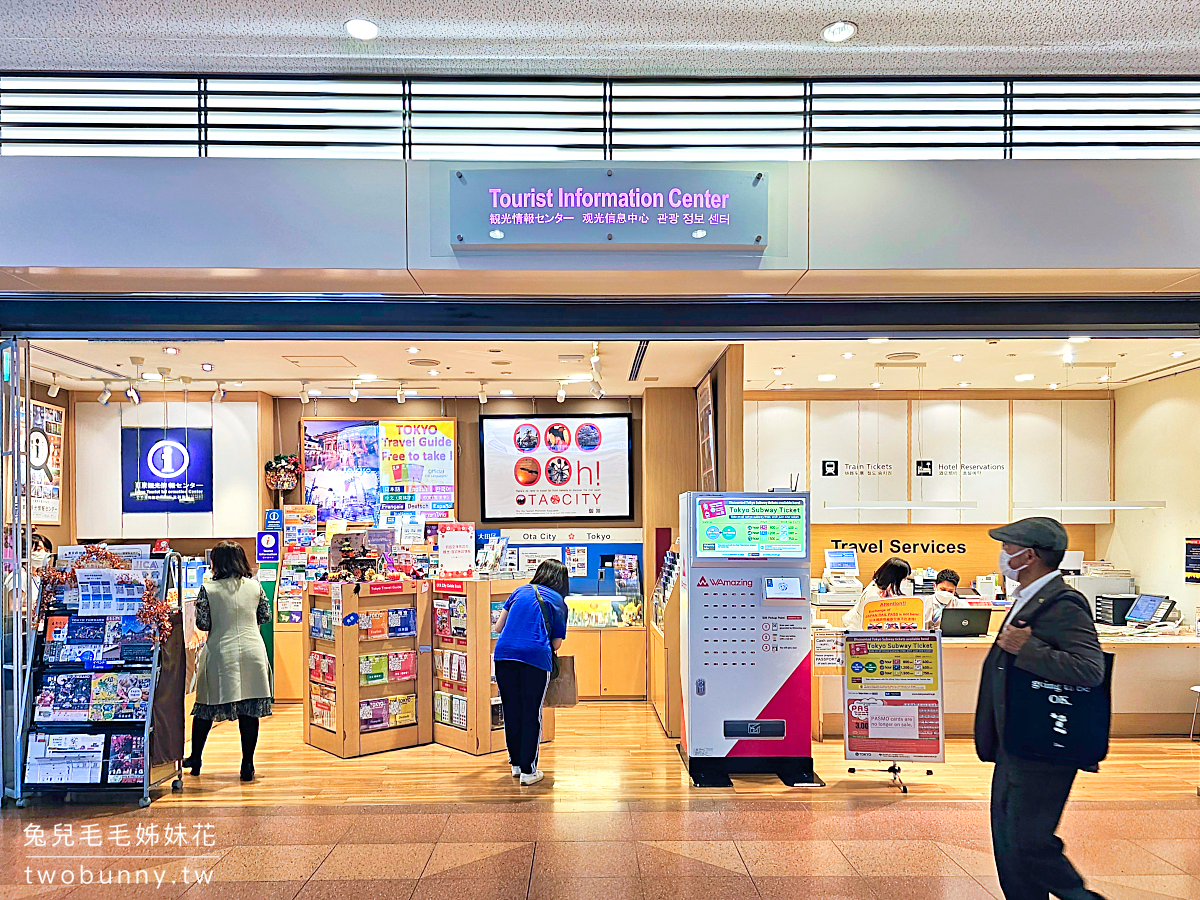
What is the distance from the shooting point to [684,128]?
195 inches

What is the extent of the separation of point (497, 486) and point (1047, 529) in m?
6.64

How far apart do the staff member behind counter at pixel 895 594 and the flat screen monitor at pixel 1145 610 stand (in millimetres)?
1475

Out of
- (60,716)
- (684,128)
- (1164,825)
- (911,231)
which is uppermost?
(684,128)

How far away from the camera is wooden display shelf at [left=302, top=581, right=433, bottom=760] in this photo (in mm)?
6637

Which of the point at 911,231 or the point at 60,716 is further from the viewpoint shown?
the point at 60,716

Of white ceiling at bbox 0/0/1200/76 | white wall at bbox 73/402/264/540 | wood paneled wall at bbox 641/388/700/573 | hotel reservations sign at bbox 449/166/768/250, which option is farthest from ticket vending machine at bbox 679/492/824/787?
white wall at bbox 73/402/264/540

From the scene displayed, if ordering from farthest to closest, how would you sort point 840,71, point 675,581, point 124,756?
point 675,581, point 124,756, point 840,71

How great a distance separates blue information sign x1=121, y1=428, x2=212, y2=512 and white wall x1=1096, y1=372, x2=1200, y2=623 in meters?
9.32

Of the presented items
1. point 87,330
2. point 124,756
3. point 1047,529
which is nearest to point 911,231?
point 1047,529

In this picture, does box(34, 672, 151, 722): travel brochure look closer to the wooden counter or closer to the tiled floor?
the tiled floor

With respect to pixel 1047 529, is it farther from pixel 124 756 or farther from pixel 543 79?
pixel 124 756

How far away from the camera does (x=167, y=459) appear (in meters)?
9.16

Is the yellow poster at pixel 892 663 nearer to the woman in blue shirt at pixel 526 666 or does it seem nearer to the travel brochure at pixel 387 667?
the woman in blue shirt at pixel 526 666

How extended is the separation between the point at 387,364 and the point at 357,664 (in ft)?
7.94
